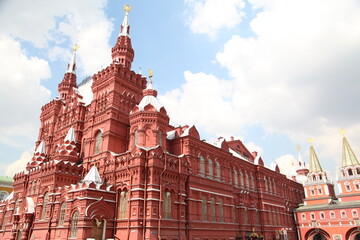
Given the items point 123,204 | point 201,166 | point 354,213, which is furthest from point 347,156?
point 123,204

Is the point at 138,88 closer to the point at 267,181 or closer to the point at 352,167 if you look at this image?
the point at 267,181

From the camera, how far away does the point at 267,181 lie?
4794cm

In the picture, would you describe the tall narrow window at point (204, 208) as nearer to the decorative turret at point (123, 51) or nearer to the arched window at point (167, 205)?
the arched window at point (167, 205)

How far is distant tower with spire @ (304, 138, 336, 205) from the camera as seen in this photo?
5572cm

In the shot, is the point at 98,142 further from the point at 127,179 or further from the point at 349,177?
the point at 349,177

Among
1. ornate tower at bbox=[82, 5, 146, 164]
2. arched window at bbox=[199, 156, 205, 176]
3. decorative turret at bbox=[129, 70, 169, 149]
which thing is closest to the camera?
decorative turret at bbox=[129, 70, 169, 149]

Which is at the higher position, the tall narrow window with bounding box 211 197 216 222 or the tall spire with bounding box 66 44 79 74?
the tall spire with bounding box 66 44 79 74

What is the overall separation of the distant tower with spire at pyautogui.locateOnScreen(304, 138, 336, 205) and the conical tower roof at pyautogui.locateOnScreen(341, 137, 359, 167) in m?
4.60

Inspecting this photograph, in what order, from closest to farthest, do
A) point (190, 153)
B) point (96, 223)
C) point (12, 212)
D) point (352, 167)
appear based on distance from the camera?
point (96, 223) < point (190, 153) < point (12, 212) < point (352, 167)

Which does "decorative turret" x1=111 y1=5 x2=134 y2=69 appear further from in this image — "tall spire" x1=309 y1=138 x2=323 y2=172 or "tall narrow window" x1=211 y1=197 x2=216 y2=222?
"tall spire" x1=309 y1=138 x2=323 y2=172

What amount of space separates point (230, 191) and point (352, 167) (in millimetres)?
32724

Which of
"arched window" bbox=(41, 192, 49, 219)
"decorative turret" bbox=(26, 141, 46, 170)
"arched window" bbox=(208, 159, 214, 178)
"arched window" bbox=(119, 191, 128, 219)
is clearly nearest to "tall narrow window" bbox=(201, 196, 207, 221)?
"arched window" bbox=(208, 159, 214, 178)

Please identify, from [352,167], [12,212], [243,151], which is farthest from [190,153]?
[352,167]

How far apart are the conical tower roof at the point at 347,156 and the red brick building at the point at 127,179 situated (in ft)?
71.3
